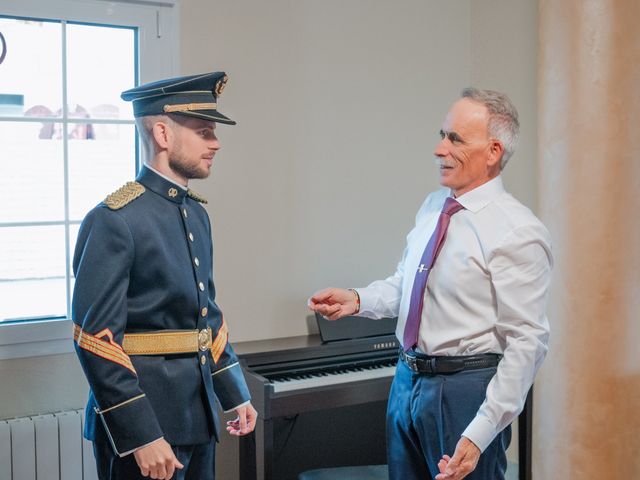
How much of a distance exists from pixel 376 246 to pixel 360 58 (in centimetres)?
86

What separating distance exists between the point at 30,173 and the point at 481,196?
5.62 ft

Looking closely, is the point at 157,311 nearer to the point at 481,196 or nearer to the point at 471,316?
the point at 471,316

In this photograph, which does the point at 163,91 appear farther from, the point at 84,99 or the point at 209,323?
the point at 84,99

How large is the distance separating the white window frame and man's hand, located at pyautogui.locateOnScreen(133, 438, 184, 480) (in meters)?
1.31

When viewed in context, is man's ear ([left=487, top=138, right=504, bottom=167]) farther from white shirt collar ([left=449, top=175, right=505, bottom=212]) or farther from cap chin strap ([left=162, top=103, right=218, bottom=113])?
cap chin strap ([left=162, top=103, right=218, bottom=113])

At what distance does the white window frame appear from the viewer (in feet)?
9.73

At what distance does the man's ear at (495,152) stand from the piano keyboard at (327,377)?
123 centimetres

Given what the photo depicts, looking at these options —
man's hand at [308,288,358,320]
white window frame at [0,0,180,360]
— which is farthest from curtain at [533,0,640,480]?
white window frame at [0,0,180,360]

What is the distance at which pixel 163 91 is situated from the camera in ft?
6.65

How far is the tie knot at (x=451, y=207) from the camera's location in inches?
90.1

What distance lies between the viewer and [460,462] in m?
2.04

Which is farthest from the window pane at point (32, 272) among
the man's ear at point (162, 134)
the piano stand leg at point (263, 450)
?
the man's ear at point (162, 134)

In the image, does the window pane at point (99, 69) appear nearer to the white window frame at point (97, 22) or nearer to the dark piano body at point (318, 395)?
the white window frame at point (97, 22)

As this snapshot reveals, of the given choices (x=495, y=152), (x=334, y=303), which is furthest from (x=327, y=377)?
(x=495, y=152)
